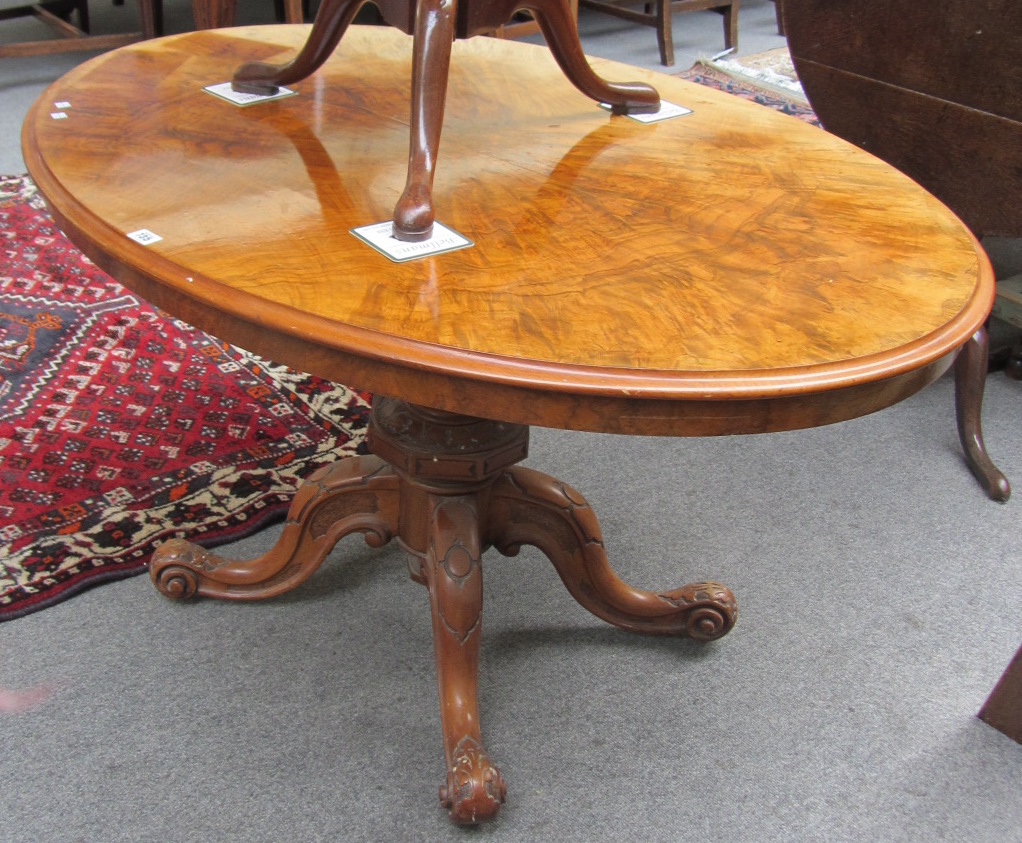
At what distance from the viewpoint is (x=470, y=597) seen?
4.16ft

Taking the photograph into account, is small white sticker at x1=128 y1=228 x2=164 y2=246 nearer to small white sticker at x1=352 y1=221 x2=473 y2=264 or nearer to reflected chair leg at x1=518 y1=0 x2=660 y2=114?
small white sticker at x1=352 y1=221 x2=473 y2=264

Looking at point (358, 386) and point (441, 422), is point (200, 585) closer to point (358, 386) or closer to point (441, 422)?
point (441, 422)

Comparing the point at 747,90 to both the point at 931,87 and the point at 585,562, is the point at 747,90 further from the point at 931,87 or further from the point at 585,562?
the point at 585,562

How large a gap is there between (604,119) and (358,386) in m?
0.74

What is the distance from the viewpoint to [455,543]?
1.27 meters

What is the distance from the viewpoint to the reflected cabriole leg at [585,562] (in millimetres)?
1388

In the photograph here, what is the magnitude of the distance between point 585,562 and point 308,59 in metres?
0.80

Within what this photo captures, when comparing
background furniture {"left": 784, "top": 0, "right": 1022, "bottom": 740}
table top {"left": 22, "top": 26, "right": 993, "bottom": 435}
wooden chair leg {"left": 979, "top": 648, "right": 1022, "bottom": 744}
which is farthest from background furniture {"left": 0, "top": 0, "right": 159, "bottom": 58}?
wooden chair leg {"left": 979, "top": 648, "right": 1022, "bottom": 744}

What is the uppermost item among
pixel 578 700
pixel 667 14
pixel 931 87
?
pixel 931 87

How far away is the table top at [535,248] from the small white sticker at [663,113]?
2 centimetres

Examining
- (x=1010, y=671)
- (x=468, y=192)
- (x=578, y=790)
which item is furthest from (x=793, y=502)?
(x=468, y=192)

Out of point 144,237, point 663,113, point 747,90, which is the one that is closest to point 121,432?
point 144,237

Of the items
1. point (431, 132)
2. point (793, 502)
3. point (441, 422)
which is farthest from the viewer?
point (793, 502)

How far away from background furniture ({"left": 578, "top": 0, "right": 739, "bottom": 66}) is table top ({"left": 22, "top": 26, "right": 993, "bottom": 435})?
2.95 m
